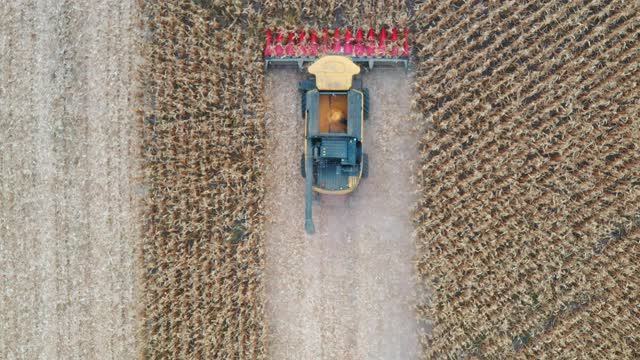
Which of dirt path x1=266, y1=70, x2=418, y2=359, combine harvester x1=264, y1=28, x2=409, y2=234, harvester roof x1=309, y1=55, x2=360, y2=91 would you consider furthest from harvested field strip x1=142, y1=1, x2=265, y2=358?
harvester roof x1=309, y1=55, x2=360, y2=91

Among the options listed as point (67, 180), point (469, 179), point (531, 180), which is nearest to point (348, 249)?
point (469, 179)

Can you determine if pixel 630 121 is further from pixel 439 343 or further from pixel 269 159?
pixel 269 159

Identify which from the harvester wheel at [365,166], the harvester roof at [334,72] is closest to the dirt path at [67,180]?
the harvester roof at [334,72]

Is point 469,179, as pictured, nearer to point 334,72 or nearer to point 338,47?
point 334,72

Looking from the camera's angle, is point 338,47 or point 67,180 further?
point 67,180

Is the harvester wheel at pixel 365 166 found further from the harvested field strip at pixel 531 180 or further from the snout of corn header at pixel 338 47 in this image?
the snout of corn header at pixel 338 47

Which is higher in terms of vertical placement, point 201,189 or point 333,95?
point 333,95

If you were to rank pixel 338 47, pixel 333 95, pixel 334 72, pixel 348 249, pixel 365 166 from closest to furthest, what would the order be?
1. pixel 334 72
2. pixel 333 95
3. pixel 338 47
4. pixel 365 166
5. pixel 348 249

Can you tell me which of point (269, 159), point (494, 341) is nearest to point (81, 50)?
point (269, 159)
